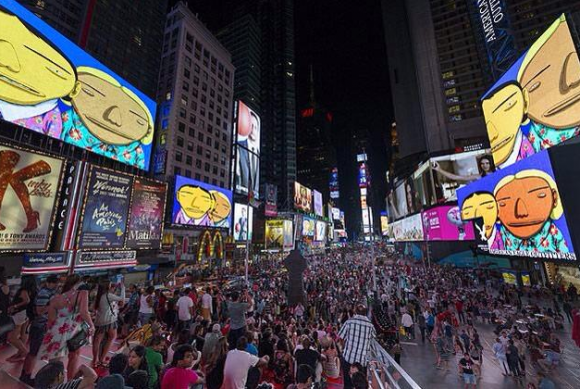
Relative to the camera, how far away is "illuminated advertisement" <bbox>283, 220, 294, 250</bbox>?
6531cm

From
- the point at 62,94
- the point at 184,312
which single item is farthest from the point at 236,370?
the point at 62,94

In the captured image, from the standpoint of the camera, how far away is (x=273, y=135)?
10344 cm

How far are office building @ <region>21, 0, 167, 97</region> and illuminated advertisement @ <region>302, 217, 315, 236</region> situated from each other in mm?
59075

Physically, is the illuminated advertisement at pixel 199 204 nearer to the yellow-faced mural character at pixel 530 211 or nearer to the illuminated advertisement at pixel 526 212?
the illuminated advertisement at pixel 526 212

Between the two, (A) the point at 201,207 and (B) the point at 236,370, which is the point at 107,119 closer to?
(A) the point at 201,207

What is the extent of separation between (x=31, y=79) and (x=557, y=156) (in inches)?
1236

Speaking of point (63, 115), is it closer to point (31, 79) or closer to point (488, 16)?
point (31, 79)

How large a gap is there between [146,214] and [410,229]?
48.0m

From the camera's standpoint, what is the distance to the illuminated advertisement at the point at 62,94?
51.0 feet

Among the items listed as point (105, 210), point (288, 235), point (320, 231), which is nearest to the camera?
point (105, 210)

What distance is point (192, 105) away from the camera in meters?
46.1

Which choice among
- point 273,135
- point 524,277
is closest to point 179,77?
point 524,277

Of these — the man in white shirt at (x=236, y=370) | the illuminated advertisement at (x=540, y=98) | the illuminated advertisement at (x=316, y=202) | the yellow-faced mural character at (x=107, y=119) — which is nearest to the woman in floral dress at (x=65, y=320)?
the man in white shirt at (x=236, y=370)

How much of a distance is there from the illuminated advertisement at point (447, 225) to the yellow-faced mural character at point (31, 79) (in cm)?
4406
